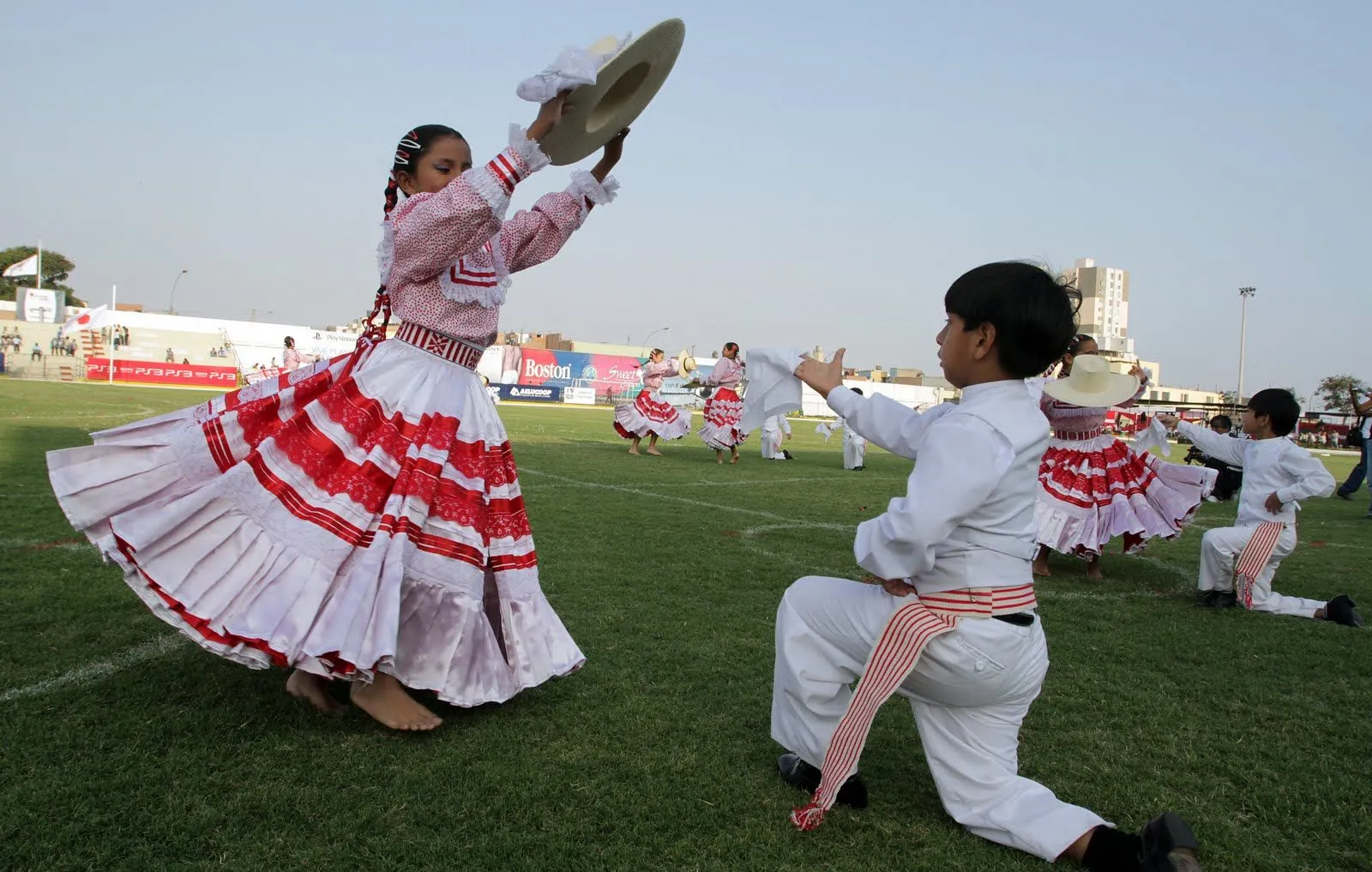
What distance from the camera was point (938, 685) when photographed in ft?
8.15

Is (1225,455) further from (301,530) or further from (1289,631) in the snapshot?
(301,530)

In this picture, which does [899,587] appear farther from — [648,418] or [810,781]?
[648,418]

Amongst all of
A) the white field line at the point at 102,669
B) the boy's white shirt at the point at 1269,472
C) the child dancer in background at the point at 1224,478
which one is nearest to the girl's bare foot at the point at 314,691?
the white field line at the point at 102,669

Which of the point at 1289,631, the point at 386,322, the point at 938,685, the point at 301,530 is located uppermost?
the point at 386,322

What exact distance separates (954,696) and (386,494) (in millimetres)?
1889

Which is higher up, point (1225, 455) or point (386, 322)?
point (386, 322)

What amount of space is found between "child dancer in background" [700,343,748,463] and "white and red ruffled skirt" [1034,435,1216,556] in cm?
922

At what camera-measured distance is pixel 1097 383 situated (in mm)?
4738

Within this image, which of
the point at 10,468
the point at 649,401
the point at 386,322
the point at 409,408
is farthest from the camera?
the point at 649,401

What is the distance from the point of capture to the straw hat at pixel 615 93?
2.93 meters

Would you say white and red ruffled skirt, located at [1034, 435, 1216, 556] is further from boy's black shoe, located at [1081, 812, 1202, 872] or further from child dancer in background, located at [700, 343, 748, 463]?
child dancer in background, located at [700, 343, 748, 463]

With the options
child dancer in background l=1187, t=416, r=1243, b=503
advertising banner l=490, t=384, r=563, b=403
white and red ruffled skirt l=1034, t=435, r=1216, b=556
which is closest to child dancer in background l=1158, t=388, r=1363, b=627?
white and red ruffled skirt l=1034, t=435, r=1216, b=556

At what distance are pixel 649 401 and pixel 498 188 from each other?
13.7 m

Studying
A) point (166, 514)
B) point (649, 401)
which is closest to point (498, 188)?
point (166, 514)
